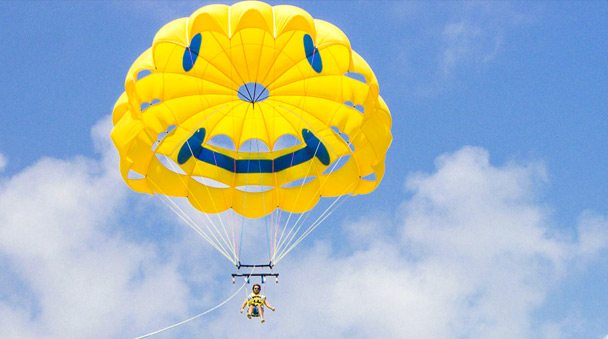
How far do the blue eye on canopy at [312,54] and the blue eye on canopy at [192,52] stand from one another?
2.22m

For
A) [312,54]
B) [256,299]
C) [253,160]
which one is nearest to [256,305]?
[256,299]

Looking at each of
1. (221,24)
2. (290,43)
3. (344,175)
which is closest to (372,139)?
(344,175)

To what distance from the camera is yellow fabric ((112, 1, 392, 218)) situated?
62.3ft

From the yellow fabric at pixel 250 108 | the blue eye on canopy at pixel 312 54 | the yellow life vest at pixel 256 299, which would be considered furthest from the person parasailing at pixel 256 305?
the blue eye on canopy at pixel 312 54

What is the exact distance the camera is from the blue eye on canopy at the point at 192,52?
19491mm

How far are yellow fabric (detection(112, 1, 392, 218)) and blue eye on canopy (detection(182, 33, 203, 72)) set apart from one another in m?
0.13

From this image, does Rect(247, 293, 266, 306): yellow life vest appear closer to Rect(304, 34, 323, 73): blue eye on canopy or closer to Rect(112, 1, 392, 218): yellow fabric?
Rect(112, 1, 392, 218): yellow fabric

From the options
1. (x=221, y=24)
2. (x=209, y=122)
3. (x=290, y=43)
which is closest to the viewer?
(x=221, y=24)

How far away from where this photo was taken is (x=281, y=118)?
71.5 ft

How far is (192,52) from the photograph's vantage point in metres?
19.5

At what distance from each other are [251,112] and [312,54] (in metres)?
2.81

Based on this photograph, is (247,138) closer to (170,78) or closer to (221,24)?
(170,78)

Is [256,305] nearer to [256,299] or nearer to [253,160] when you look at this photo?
[256,299]

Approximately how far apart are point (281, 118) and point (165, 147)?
274cm
